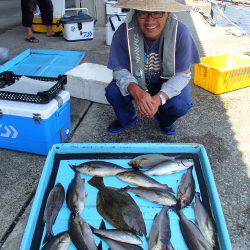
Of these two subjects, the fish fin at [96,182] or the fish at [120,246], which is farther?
Answer: the fish fin at [96,182]

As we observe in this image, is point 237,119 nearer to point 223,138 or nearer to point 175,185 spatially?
point 223,138

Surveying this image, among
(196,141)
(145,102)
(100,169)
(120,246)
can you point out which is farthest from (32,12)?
(120,246)

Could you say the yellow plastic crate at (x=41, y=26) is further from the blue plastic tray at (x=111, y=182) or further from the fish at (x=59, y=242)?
the fish at (x=59, y=242)

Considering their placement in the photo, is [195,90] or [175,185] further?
[195,90]

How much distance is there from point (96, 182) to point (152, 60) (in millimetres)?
1310

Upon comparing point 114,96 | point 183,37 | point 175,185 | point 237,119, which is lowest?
point 237,119

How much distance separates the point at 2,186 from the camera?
8.05 feet

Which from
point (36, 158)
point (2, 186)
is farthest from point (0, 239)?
point (36, 158)

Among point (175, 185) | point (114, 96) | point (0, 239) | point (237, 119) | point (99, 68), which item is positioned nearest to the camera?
point (0, 239)

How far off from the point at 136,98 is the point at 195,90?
1766 mm

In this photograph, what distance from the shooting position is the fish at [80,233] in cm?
174

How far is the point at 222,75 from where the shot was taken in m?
3.76

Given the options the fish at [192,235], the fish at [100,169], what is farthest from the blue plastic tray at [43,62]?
the fish at [192,235]

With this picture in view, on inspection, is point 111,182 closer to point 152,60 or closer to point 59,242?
point 59,242
